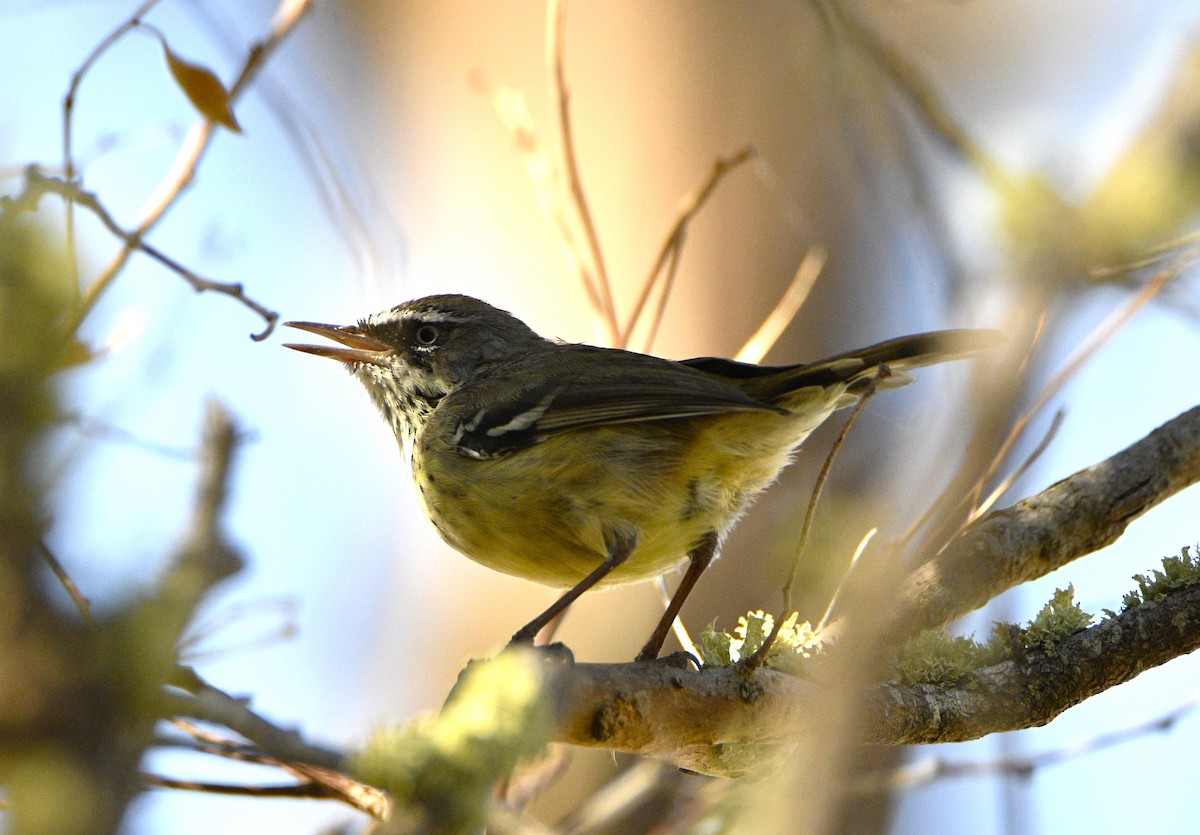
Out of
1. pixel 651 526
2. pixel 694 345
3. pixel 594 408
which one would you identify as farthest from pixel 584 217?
pixel 694 345

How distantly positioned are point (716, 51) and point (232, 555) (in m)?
5.48

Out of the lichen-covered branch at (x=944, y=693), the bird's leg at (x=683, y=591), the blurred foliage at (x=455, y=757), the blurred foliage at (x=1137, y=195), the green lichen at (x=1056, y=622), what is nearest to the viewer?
the blurred foliage at (x=455, y=757)

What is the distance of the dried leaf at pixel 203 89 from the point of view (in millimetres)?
2434

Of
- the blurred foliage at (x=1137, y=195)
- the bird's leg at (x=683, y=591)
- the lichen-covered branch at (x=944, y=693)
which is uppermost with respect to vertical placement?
the blurred foliage at (x=1137, y=195)

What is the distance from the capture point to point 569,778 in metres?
5.05

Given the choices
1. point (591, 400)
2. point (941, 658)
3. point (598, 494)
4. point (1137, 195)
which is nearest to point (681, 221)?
point (591, 400)

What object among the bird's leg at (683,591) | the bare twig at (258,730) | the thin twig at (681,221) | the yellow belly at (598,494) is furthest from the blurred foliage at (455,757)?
→ the thin twig at (681,221)

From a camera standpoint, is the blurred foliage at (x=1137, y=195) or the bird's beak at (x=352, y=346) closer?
the blurred foliage at (x=1137, y=195)

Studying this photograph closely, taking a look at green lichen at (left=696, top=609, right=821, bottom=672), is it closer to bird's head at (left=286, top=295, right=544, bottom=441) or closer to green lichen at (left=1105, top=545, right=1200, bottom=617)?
green lichen at (left=1105, top=545, right=1200, bottom=617)

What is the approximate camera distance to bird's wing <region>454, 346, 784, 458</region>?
3301 millimetres

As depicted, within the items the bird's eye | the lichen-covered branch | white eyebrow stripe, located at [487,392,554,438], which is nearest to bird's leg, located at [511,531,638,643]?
white eyebrow stripe, located at [487,392,554,438]

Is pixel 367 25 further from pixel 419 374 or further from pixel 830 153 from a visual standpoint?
pixel 419 374

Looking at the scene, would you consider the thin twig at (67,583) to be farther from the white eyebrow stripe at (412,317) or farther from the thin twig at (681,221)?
the white eyebrow stripe at (412,317)

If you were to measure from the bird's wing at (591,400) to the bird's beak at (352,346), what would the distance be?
58 cm
